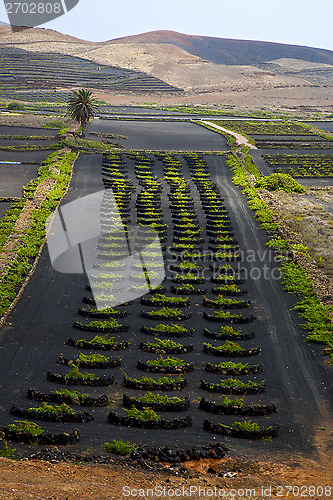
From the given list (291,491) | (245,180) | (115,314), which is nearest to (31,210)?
(115,314)

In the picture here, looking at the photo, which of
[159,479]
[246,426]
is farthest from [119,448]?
[246,426]

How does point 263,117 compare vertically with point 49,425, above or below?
above

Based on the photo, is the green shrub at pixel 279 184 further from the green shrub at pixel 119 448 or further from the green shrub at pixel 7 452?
the green shrub at pixel 7 452

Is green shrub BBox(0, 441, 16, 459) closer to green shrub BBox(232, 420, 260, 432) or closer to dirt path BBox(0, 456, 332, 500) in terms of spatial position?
dirt path BBox(0, 456, 332, 500)

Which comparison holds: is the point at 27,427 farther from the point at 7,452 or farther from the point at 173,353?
the point at 173,353

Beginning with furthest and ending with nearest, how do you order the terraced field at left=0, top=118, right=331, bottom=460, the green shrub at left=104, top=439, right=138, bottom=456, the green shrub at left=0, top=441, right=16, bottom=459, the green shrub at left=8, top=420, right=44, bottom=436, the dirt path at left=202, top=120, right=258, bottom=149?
the dirt path at left=202, top=120, right=258, bottom=149 < the terraced field at left=0, top=118, right=331, bottom=460 < the green shrub at left=8, top=420, right=44, bottom=436 < the green shrub at left=104, top=439, right=138, bottom=456 < the green shrub at left=0, top=441, right=16, bottom=459

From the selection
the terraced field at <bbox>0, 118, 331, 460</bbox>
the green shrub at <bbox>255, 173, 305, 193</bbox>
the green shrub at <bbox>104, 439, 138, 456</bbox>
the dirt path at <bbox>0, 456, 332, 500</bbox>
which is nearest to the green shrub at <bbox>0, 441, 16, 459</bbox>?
the dirt path at <bbox>0, 456, 332, 500</bbox>

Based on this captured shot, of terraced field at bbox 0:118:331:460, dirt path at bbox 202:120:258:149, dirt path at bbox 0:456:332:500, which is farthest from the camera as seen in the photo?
dirt path at bbox 202:120:258:149

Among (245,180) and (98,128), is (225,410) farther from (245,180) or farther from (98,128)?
(98,128)

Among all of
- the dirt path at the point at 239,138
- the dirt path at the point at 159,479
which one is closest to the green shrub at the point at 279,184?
the dirt path at the point at 239,138

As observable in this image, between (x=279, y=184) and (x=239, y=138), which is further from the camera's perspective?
(x=239, y=138)

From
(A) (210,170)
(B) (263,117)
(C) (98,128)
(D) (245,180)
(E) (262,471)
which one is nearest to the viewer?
(E) (262,471)
